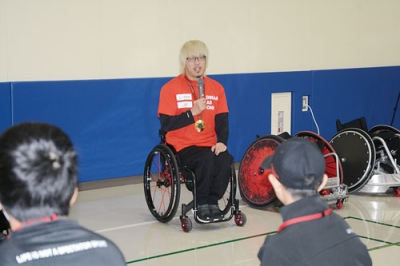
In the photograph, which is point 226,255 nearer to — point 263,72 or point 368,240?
point 368,240

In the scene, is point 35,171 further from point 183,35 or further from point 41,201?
point 183,35

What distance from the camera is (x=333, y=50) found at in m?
6.89

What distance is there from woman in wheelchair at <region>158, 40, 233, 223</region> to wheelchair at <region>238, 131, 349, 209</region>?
369 millimetres

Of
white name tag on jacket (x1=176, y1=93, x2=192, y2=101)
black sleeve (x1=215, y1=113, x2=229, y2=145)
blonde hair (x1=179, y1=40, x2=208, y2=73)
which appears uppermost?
blonde hair (x1=179, y1=40, x2=208, y2=73)

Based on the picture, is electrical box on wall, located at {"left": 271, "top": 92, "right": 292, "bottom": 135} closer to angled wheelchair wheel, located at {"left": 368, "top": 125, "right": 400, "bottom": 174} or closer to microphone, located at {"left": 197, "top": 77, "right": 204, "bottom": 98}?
angled wheelchair wheel, located at {"left": 368, "top": 125, "right": 400, "bottom": 174}

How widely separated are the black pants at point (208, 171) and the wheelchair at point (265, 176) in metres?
0.50

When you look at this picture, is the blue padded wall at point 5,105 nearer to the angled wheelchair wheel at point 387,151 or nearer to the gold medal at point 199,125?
the gold medal at point 199,125

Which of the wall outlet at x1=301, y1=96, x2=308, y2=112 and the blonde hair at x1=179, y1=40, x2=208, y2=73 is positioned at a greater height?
the blonde hair at x1=179, y1=40, x2=208, y2=73

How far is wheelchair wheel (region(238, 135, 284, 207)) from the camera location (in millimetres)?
4500

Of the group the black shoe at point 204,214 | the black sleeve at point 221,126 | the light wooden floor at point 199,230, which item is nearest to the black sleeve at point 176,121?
the black sleeve at point 221,126

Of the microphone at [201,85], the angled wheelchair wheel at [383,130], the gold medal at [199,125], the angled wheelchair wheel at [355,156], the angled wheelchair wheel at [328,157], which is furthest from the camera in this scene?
the angled wheelchair wheel at [383,130]

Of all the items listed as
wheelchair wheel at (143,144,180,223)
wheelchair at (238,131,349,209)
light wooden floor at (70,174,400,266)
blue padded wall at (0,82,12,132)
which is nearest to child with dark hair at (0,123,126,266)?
light wooden floor at (70,174,400,266)

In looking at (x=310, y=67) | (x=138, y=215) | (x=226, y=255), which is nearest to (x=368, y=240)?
(x=226, y=255)

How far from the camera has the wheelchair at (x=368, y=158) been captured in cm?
480
